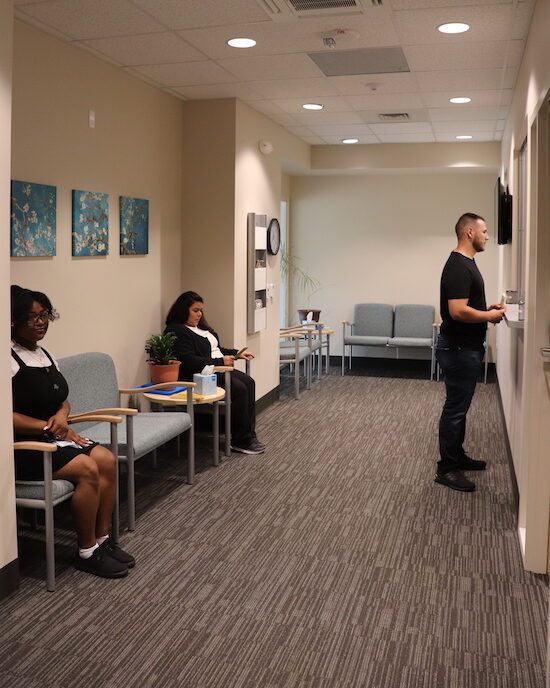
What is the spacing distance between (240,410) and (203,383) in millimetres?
531

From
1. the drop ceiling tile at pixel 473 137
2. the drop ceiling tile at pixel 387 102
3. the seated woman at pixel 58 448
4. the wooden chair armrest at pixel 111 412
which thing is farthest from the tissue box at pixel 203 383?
the drop ceiling tile at pixel 473 137

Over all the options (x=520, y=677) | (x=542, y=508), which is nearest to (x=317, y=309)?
(x=542, y=508)

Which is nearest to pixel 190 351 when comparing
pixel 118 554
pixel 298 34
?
pixel 118 554

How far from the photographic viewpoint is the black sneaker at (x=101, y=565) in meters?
2.86

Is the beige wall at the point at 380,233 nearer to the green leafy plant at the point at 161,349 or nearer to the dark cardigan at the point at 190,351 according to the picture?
the dark cardigan at the point at 190,351

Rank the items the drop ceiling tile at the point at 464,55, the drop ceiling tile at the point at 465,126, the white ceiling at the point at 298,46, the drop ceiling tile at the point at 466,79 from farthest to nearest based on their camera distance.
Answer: the drop ceiling tile at the point at 465,126, the drop ceiling tile at the point at 466,79, the drop ceiling tile at the point at 464,55, the white ceiling at the point at 298,46

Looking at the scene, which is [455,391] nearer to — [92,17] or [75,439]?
[75,439]

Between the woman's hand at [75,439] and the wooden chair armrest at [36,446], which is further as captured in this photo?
the woman's hand at [75,439]

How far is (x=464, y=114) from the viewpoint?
18.8 feet

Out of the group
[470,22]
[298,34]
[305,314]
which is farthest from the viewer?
[305,314]

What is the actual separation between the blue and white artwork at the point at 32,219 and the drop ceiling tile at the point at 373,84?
1.90 m

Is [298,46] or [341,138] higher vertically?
[341,138]

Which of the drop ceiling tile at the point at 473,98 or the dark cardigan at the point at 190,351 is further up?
the drop ceiling tile at the point at 473,98

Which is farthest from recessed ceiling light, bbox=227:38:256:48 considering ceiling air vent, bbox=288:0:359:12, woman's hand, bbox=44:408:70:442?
woman's hand, bbox=44:408:70:442
